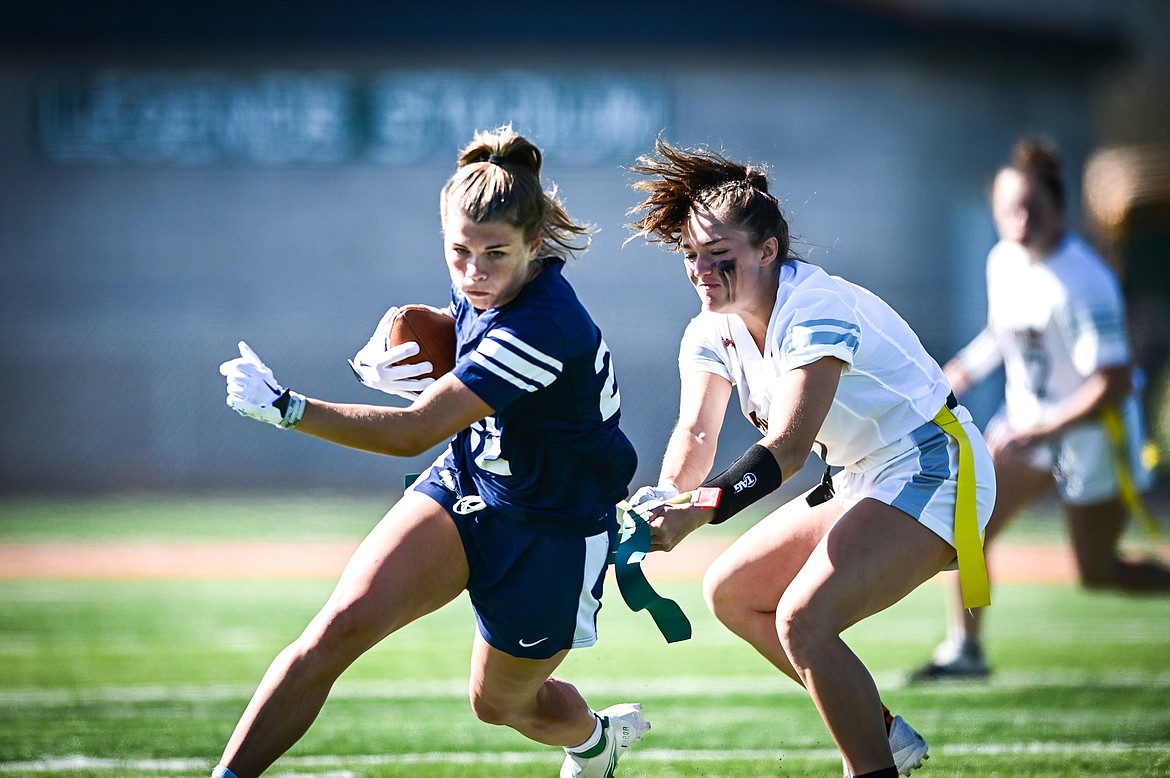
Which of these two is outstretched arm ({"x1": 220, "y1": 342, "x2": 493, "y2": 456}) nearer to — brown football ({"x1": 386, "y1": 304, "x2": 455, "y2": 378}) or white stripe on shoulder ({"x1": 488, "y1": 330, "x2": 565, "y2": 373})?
white stripe on shoulder ({"x1": 488, "y1": 330, "x2": 565, "y2": 373})

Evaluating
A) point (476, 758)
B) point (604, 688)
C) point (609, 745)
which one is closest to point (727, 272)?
point (609, 745)

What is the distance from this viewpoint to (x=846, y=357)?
380cm

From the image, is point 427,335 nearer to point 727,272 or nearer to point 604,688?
point 727,272

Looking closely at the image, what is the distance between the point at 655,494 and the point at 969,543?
0.91 m

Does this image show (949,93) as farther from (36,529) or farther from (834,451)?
(834,451)

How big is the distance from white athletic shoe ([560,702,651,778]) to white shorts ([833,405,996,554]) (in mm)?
1204

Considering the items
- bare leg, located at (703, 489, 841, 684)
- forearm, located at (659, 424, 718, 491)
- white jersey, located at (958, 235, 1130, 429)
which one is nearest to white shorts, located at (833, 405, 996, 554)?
bare leg, located at (703, 489, 841, 684)

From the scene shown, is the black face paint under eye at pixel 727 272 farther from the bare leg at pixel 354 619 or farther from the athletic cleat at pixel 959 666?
the athletic cleat at pixel 959 666

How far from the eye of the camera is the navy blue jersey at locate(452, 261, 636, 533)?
3883 mm

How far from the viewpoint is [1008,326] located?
22.9 ft

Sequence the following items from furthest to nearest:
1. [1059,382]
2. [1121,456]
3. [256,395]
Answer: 1. [1059,382]
2. [1121,456]
3. [256,395]

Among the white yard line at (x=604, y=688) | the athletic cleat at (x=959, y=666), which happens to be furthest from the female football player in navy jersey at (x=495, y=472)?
the athletic cleat at (x=959, y=666)

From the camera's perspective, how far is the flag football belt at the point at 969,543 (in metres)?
3.95

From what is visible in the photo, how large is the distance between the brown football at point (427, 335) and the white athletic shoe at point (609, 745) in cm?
139
